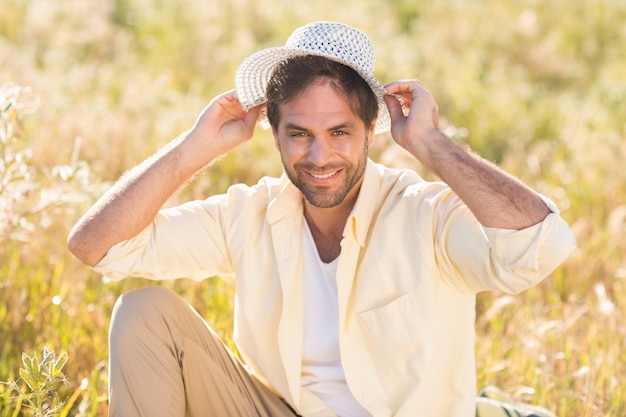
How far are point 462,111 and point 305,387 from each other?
5.42 m

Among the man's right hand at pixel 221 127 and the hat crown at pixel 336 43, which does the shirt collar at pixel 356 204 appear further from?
the hat crown at pixel 336 43

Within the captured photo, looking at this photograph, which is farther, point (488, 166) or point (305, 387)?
point (305, 387)

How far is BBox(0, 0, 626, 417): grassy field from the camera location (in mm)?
3934

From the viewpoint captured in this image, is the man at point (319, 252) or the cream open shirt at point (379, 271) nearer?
the cream open shirt at point (379, 271)

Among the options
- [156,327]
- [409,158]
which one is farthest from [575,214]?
[156,327]

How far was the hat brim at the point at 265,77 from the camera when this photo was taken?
3.18 meters

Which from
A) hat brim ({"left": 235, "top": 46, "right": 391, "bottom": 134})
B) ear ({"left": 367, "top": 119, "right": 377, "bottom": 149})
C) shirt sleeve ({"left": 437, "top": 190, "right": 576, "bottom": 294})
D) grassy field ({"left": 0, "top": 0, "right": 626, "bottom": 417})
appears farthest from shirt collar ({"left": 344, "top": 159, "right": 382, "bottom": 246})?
grassy field ({"left": 0, "top": 0, "right": 626, "bottom": 417})

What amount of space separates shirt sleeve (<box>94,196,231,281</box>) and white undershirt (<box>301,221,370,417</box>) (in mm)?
390

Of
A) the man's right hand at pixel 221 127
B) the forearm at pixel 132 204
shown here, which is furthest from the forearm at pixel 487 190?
the forearm at pixel 132 204

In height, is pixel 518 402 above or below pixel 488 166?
below

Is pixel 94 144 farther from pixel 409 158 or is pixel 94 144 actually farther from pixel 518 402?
pixel 518 402

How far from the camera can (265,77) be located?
11.0 feet

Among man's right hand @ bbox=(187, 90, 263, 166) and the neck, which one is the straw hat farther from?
the neck

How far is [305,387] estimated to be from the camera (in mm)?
3193
